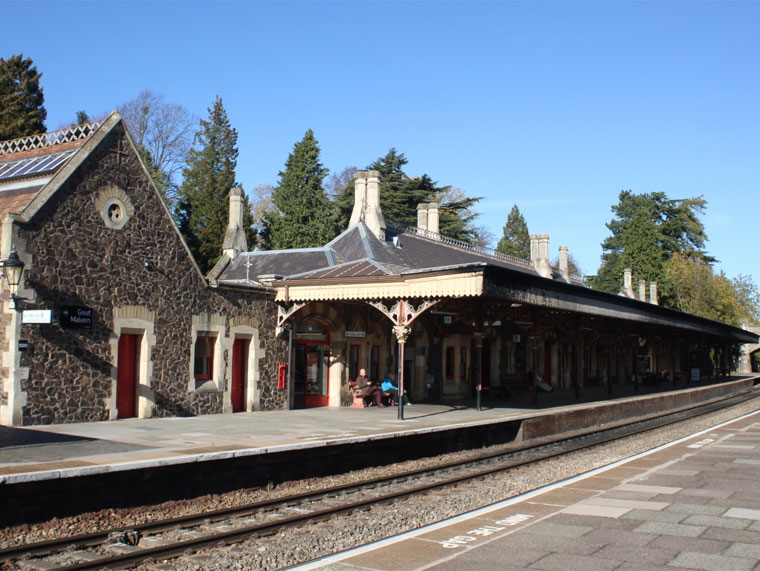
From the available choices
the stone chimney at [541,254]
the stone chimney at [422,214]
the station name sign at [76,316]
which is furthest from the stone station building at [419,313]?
the stone chimney at [541,254]

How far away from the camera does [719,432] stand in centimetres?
2008

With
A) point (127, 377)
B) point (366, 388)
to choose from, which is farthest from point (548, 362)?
point (127, 377)

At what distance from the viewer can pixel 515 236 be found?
244ft

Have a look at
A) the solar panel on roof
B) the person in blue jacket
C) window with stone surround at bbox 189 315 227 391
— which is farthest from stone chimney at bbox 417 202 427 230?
the solar panel on roof

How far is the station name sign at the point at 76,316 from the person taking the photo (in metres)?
14.7

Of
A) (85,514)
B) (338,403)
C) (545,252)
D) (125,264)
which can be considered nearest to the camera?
(85,514)

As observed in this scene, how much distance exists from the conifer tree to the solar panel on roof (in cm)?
2381

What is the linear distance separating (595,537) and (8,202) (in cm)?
1352

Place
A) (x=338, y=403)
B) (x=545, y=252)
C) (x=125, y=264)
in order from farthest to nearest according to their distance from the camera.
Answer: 1. (x=545, y=252)
2. (x=338, y=403)
3. (x=125, y=264)

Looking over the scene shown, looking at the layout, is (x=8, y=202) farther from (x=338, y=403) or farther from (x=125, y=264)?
(x=338, y=403)

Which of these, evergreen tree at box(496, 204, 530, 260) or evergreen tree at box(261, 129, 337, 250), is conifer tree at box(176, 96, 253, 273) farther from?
evergreen tree at box(496, 204, 530, 260)

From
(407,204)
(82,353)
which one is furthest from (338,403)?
(407,204)

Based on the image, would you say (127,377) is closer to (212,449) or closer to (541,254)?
(212,449)

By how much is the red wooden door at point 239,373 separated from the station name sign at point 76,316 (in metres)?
4.46
